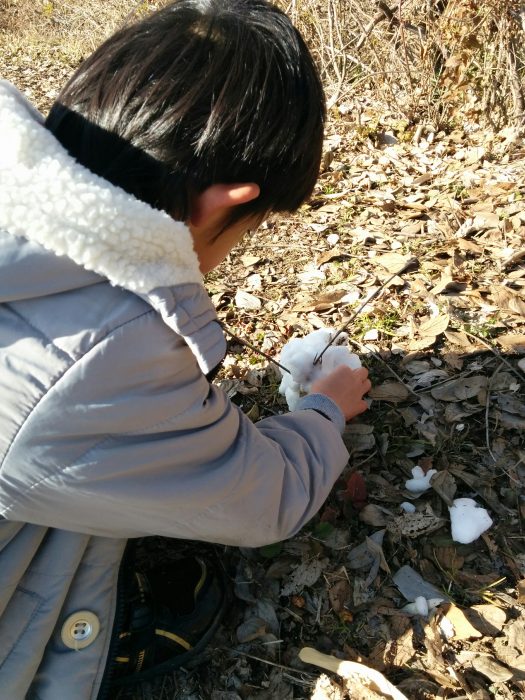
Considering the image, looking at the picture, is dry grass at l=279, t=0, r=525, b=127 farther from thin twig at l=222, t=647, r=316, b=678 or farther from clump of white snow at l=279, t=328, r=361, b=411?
thin twig at l=222, t=647, r=316, b=678

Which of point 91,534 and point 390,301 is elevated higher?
point 91,534

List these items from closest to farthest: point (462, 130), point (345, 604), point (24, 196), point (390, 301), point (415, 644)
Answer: point (24, 196)
point (415, 644)
point (345, 604)
point (390, 301)
point (462, 130)

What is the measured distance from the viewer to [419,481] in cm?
199

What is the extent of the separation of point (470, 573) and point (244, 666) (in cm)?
66

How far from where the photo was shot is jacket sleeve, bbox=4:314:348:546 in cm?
124

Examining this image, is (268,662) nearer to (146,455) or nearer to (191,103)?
(146,455)

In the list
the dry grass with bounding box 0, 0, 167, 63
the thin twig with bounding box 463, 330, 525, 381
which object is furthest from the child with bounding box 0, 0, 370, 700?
the dry grass with bounding box 0, 0, 167, 63

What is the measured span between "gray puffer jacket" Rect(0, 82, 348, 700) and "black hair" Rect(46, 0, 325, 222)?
109 mm

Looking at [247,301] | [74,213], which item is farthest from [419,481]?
[74,213]

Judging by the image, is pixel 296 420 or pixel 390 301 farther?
pixel 390 301

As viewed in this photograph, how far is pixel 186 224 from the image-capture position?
1.44 meters

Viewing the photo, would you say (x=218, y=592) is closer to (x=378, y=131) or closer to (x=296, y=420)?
(x=296, y=420)

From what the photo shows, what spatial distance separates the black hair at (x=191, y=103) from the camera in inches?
52.4

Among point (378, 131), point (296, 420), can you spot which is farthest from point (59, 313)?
point (378, 131)
